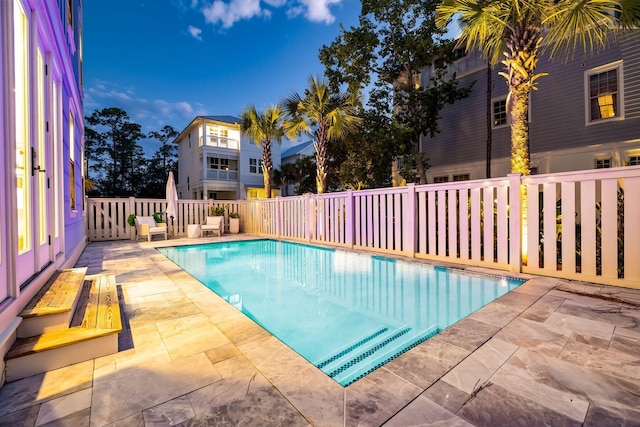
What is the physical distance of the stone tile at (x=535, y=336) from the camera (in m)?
1.86

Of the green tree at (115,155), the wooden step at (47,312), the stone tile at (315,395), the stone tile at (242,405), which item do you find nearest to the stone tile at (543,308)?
the stone tile at (315,395)

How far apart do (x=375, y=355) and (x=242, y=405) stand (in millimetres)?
1074

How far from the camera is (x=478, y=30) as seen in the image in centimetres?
474

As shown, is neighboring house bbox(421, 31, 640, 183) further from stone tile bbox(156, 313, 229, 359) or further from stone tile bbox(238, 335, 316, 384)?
stone tile bbox(156, 313, 229, 359)

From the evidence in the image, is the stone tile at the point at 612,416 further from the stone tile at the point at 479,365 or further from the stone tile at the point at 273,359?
the stone tile at the point at 273,359

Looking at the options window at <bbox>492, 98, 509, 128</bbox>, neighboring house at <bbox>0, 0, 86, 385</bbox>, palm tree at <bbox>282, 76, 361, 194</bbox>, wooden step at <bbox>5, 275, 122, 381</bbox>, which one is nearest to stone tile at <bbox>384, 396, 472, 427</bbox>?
wooden step at <bbox>5, 275, 122, 381</bbox>

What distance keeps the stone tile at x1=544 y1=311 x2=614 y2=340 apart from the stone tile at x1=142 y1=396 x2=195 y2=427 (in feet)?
8.51

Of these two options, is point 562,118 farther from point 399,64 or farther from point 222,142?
point 222,142

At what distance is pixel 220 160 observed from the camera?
20.5 meters

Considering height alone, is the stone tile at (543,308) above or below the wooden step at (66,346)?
below

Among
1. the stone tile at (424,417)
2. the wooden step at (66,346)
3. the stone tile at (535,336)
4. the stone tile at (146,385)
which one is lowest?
the stone tile at (535,336)

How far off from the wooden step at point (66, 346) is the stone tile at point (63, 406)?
0.39 meters

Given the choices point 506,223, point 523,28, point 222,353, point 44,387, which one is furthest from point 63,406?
point 523,28

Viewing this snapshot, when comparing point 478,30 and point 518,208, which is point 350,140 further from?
point 518,208
